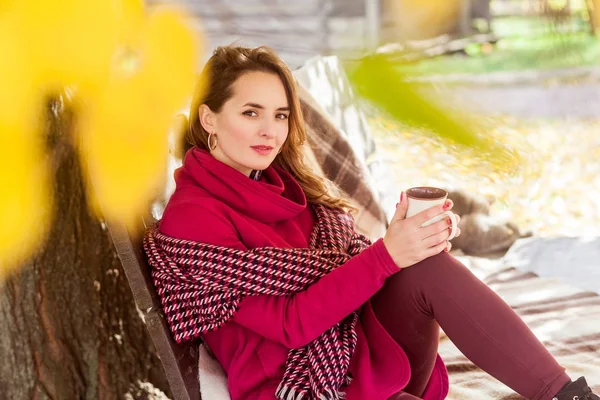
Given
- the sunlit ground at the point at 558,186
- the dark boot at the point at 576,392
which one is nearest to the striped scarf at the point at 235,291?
the dark boot at the point at 576,392

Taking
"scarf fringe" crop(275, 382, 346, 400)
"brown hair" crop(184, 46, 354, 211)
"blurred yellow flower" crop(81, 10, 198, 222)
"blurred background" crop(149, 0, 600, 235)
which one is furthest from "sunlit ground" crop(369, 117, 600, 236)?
"blurred background" crop(149, 0, 600, 235)

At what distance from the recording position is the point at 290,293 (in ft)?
4.80

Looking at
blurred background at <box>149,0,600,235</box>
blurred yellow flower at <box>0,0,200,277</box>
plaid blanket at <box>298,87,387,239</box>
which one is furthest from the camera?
plaid blanket at <box>298,87,387,239</box>

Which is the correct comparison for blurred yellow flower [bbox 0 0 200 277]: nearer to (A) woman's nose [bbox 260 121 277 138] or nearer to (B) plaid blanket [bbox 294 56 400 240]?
(A) woman's nose [bbox 260 121 277 138]

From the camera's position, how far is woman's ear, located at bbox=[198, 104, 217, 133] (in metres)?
1.58

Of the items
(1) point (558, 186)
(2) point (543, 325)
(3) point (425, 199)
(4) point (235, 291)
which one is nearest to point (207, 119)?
(4) point (235, 291)

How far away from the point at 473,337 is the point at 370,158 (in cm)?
124

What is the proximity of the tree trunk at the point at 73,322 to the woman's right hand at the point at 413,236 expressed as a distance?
693mm

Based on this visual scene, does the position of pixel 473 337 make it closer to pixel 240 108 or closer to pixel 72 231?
pixel 240 108

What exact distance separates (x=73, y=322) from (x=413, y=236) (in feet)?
3.03

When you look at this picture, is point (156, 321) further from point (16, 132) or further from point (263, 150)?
point (16, 132)

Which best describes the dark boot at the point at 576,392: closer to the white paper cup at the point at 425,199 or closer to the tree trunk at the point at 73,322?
the white paper cup at the point at 425,199

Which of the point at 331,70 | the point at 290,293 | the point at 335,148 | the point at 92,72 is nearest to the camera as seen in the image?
the point at 92,72

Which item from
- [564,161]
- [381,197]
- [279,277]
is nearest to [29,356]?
[279,277]
